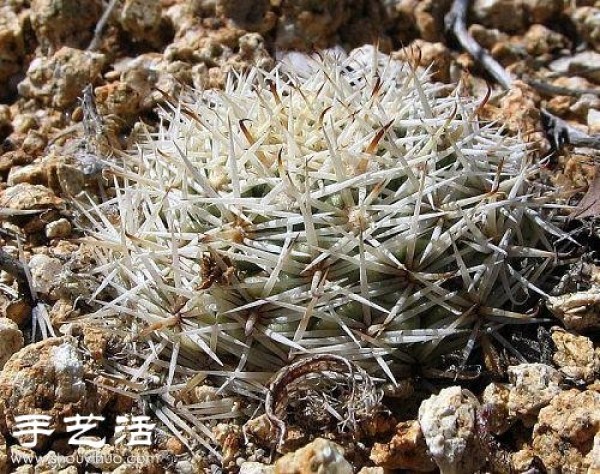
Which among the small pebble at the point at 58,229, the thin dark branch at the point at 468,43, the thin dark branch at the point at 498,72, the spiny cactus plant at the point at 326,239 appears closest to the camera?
the spiny cactus plant at the point at 326,239

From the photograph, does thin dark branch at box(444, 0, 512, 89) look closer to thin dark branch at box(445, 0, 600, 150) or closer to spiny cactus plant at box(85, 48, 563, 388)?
thin dark branch at box(445, 0, 600, 150)

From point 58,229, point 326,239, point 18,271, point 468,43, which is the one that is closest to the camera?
point 326,239

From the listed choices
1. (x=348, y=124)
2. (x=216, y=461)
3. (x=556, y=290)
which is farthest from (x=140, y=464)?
(x=556, y=290)

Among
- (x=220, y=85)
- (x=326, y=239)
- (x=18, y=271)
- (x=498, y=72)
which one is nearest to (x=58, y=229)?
(x=18, y=271)

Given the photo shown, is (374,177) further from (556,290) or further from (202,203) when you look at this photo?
(556,290)

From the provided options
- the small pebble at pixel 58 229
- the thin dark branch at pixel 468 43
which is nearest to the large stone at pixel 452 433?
the small pebble at pixel 58 229

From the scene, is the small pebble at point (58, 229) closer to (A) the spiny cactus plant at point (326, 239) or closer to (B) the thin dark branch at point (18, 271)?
(B) the thin dark branch at point (18, 271)

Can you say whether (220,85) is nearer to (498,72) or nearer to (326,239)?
(498,72)
